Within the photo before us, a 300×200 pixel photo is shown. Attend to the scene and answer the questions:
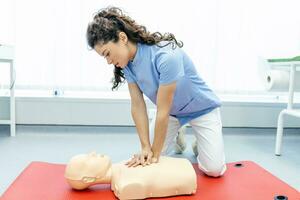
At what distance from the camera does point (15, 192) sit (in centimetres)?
123

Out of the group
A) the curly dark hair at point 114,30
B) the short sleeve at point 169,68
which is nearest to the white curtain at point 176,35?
the curly dark hair at point 114,30

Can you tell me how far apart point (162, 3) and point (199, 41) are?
386 millimetres

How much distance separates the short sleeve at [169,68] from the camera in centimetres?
129

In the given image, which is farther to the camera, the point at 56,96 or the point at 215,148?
the point at 56,96

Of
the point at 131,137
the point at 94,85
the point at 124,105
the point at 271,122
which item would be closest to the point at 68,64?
the point at 94,85

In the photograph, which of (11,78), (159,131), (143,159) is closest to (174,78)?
(159,131)

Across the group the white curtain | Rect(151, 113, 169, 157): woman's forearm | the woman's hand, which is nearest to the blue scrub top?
Rect(151, 113, 169, 157): woman's forearm

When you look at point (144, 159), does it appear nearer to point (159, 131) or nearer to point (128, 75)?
point (159, 131)

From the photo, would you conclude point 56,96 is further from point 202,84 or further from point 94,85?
point 202,84

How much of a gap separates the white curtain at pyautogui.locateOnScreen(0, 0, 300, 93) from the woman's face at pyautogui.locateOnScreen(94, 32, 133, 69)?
45.0 inches

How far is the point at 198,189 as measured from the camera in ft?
4.37

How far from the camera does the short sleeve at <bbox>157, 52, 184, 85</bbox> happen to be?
1293 millimetres

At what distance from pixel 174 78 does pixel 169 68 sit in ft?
0.14

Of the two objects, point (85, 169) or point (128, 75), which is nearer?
point (85, 169)
